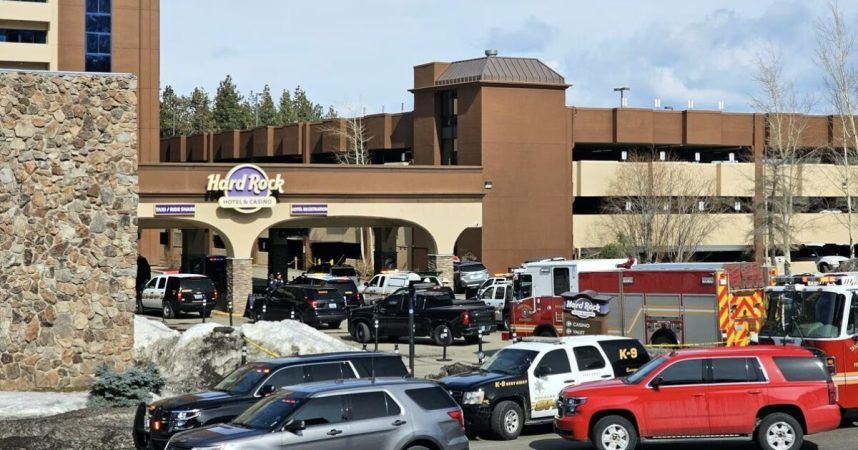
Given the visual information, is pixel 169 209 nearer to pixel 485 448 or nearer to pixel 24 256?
pixel 24 256

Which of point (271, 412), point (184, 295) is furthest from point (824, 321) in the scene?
point (184, 295)

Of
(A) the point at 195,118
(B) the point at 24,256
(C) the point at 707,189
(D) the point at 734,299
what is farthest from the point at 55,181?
(A) the point at 195,118

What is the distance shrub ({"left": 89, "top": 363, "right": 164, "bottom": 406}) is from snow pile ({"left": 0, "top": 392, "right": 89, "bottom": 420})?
0.99 feet

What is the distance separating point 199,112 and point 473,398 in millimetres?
126719

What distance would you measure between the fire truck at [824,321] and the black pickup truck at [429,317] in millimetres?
13820

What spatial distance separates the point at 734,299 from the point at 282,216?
25.2 m

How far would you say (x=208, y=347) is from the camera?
86.2 feet

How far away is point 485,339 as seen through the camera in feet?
123

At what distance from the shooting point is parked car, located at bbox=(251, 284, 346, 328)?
39.7 metres

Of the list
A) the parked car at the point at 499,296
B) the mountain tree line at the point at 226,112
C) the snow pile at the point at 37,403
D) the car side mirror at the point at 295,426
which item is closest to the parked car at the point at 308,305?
the parked car at the point at 499,296

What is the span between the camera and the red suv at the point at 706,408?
1714cm

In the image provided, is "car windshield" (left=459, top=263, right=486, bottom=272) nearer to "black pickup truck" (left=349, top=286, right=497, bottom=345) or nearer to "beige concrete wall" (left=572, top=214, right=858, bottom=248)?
"beige concrete wall" (left=572, top=214, right=858, bottom=248)

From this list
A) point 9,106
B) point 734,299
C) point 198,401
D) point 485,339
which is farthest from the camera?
point 485,339

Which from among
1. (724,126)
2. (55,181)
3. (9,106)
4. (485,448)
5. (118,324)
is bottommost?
(485,448)
